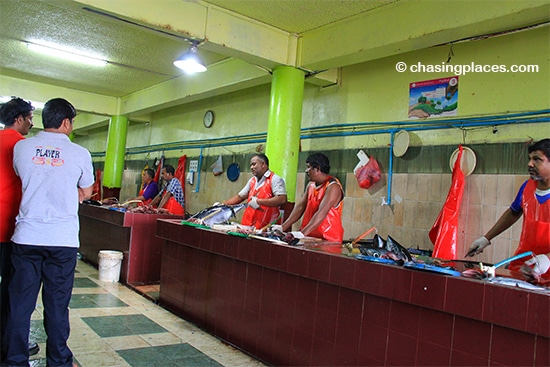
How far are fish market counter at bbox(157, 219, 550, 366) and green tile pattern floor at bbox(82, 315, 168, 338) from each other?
43cm

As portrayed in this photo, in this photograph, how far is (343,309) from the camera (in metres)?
3.12

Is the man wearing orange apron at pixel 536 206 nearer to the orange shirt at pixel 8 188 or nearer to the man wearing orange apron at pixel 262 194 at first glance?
the man wearing orange apron at pixel 262 194

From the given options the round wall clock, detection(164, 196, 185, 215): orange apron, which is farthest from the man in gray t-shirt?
the round wall clock

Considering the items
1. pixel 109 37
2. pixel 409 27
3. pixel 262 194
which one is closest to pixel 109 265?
pixel 262 194

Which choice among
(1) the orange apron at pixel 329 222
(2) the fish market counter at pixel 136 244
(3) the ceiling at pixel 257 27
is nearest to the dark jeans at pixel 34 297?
(1) the orange apron at pixel 329 222

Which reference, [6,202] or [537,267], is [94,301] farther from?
[537,267]

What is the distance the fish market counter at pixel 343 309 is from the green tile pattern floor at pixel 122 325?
0.43 m

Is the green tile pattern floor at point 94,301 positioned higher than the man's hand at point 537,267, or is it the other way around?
the man's hand at point 537,267

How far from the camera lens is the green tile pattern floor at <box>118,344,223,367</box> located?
3537mm

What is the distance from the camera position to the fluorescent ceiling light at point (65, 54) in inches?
304

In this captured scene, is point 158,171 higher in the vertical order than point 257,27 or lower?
lower

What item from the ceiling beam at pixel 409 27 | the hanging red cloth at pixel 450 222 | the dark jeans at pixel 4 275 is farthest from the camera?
the hanging red cloth at pixel 450 222

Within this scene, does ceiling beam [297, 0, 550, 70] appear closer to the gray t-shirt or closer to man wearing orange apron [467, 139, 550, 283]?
man wearing orange apron [467, 139, 550, 283]

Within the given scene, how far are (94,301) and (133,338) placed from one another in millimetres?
1473
